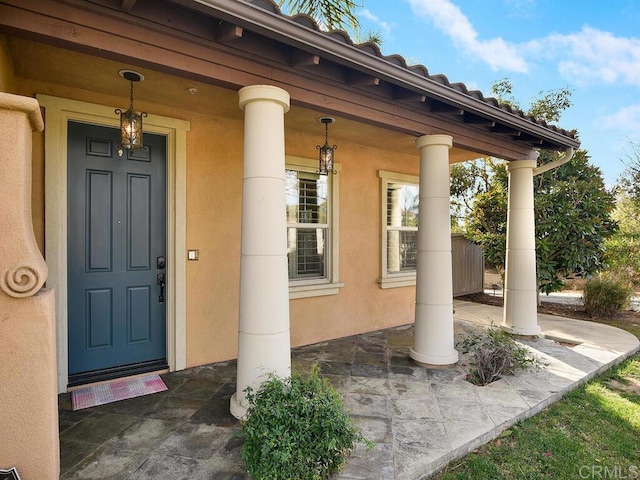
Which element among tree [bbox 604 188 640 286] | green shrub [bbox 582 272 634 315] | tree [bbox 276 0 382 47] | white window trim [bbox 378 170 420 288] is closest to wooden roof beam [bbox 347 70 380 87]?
tree [bbox 276 0 382 47]

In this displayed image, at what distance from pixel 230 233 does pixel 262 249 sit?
161 cm

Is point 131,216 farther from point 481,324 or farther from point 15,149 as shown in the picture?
point 481,324

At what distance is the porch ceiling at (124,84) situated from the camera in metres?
2.79

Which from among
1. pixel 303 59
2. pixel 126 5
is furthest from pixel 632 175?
pixel 126 5

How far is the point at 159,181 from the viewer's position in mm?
3947

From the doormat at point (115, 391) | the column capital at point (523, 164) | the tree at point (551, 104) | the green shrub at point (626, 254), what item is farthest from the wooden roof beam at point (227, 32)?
the green shrub at point (626, 254)

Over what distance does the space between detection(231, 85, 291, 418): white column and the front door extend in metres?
1.59

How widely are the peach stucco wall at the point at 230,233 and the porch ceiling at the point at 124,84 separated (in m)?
0.10

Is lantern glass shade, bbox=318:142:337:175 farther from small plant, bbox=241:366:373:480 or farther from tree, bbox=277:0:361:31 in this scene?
small plant, bbox=241:366:373:480

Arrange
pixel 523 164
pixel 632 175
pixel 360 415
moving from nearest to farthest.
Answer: pixel 360 415 < pixel 523 164 < pixel 632 175

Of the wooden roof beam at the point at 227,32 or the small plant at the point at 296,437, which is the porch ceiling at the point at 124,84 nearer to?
the wooden roof beam at the point at 227,32

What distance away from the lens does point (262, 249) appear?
283 cm

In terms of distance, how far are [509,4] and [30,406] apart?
13.4 meters

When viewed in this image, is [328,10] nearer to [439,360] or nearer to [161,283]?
[161,283]
